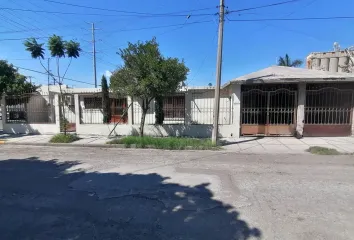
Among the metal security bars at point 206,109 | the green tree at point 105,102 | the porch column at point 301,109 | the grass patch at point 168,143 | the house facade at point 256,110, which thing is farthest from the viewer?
the green tree at point 105,102

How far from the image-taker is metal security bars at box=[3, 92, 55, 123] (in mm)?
13453

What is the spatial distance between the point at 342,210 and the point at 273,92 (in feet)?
28.4

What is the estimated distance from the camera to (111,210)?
12.2 feet

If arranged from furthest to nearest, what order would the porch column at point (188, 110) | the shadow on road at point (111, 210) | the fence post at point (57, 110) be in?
1. the fence post at point (57, 110)
2. the porch column at point (188, 110)
3. the shadow on road at point (111, 210)

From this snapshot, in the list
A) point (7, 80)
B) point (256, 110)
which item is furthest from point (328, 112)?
point (7, 80)

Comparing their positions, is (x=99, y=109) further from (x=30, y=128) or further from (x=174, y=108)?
(x=174, y=108)

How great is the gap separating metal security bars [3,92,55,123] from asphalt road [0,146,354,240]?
23.6 feet

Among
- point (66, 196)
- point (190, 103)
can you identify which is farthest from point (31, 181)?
point (190, 103)

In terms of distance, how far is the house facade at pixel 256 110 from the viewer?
11.2 metres

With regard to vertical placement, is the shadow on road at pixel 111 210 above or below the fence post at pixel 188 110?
below

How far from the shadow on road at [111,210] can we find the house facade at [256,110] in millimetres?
7005

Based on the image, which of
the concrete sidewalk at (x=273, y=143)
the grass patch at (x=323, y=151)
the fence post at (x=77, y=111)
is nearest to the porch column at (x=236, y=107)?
the concrete sidewalk at (x=273, y=143)

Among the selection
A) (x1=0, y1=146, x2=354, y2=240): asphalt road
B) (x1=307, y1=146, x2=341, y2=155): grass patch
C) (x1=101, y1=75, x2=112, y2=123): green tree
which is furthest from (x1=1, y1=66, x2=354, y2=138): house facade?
(x1=0, y1=146, x2=354, y2=240): asphalt road

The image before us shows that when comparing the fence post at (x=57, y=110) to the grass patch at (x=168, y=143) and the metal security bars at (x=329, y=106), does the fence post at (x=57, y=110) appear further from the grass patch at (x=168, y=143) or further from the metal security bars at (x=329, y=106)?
the metal security bars at (x=329, y=106)
